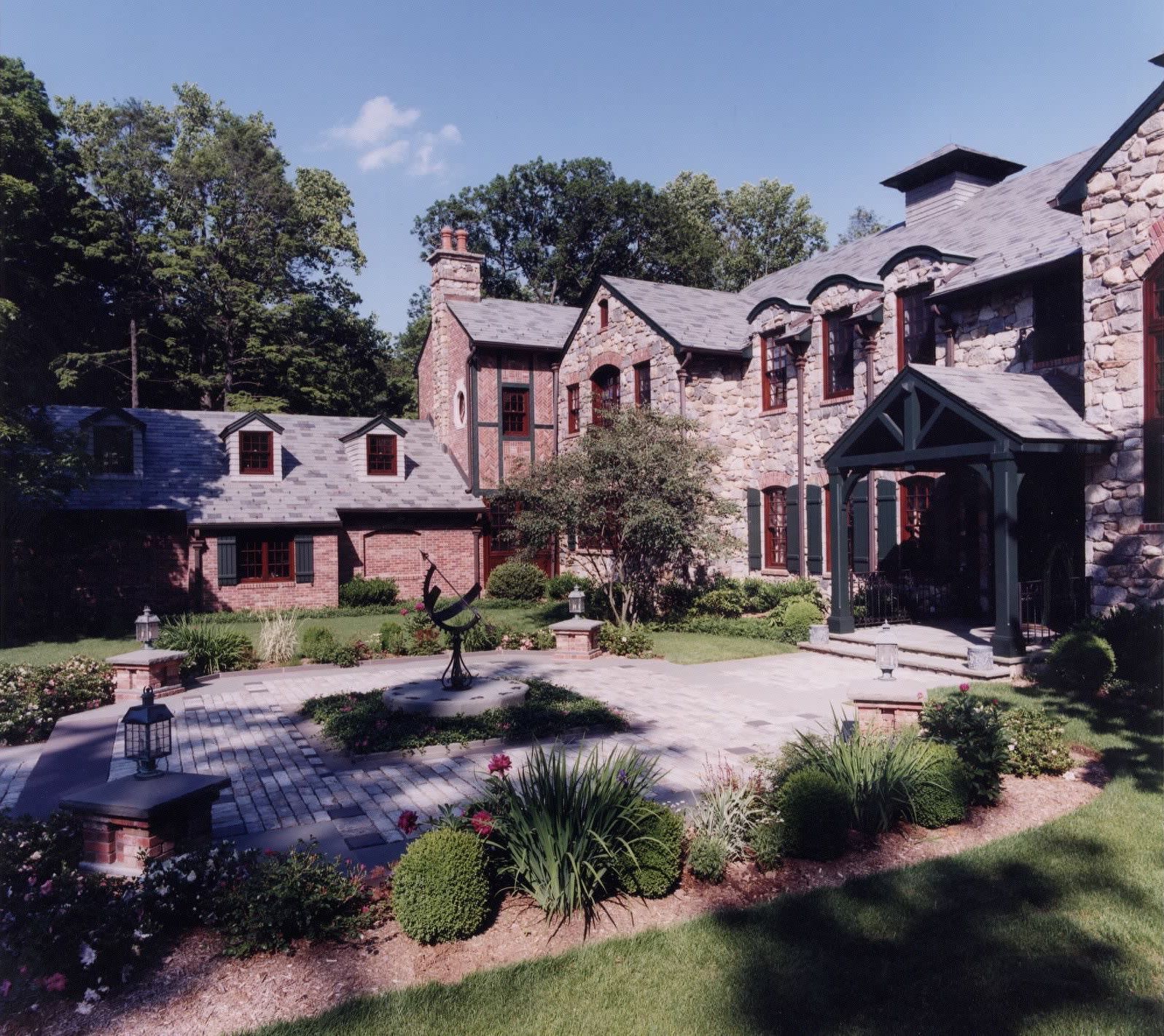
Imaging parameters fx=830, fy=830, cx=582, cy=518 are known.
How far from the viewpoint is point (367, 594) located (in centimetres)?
2245

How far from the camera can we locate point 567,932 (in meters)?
4.61

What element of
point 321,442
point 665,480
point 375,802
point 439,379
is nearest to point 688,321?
point 665,480

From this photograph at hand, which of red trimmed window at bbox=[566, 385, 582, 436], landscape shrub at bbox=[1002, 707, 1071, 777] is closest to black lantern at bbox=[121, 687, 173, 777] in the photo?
landscape shrub at bbox=[1002, 707, 1071, 777]

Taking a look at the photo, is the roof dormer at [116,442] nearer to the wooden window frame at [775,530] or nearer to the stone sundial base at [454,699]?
the stone sundial base at [454,699]

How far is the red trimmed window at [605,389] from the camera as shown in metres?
22.5

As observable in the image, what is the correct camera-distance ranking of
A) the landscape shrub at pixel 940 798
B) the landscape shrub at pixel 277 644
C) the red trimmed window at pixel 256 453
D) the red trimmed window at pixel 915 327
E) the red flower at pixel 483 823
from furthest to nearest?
1. the red trimmed window at pixel 256 453
2. the red trimmed window at pixel 915 327
3. the landscape shrub at pixel 277 644
4. the landscape shrub at pixel 940 798
5. the red flower at pixel 483 823

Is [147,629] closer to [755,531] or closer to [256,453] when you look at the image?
[256,453]

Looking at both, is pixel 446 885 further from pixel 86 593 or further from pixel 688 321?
pixel 86 593

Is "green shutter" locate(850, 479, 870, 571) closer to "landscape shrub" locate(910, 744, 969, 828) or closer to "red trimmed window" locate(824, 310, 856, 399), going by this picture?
"red trimmed window" locate(824, 310, 856, 399)

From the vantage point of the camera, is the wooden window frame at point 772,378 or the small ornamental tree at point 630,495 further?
the wooden window frame at point 772,378

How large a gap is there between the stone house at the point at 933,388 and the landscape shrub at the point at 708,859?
8.06 metres

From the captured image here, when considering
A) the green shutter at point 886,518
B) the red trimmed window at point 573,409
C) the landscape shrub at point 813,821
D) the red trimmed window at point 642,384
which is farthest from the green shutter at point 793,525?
the landscape shrub at point 813,821

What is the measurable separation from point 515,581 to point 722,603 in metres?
7.32

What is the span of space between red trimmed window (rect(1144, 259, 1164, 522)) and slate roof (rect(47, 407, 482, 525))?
17124 mm
